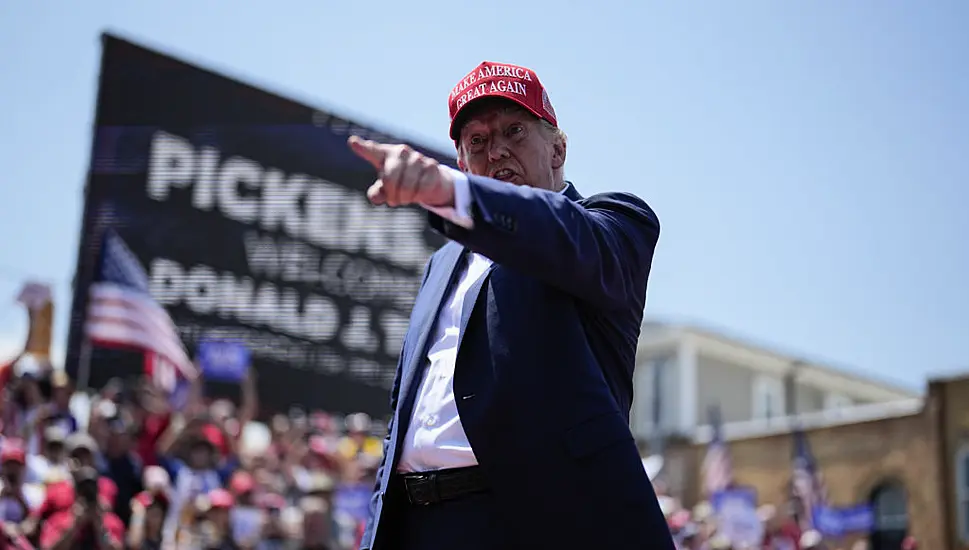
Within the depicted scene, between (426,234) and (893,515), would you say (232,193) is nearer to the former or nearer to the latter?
(426,234)

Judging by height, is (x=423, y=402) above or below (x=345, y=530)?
above

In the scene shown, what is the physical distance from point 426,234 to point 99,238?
5092 mm

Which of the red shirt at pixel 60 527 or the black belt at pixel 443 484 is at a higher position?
the black belt at pixel 443 484

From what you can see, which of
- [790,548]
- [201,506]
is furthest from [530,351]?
[790,548]

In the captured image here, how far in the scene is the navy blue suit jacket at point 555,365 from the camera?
2.21 meters

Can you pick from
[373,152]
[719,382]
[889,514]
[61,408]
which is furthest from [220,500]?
[719,382]

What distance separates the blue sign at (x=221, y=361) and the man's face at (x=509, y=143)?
38.6ft

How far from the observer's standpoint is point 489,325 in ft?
7.99

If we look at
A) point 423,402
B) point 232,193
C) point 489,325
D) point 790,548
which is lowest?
point 790,548

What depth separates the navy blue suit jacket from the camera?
7.23 ft

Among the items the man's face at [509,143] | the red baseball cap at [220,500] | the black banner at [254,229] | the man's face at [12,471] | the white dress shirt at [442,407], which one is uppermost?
the black banner at [254,229]

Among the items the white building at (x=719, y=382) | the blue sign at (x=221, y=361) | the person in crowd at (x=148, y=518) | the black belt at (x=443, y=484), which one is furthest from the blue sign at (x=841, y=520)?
the white building at (x=719, y=382)

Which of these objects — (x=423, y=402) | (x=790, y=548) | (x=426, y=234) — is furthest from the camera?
(x=426, y=234)

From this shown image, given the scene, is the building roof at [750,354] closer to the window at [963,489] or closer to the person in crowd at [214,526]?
the window at [963,489]
